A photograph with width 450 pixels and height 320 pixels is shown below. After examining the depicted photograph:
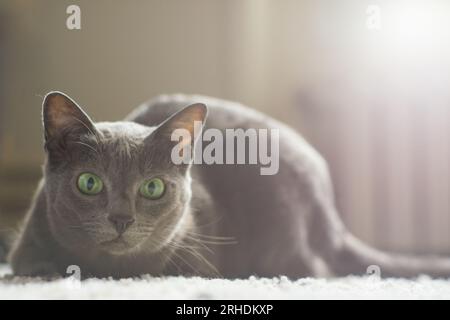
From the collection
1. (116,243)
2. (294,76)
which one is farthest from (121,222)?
(294,76)

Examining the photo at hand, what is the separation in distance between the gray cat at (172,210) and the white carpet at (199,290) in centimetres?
10

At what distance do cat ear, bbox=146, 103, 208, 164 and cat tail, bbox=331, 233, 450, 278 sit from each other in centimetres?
56

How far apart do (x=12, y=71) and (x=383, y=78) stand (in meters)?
1.21

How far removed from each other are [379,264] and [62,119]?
0.91m

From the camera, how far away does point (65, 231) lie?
114 cm

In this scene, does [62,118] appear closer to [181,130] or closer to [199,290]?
[181,130]

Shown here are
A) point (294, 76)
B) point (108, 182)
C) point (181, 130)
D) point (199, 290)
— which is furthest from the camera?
point (294, 76)

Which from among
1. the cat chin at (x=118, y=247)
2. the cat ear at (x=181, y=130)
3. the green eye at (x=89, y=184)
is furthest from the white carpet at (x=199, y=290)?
the cat ear at (x=181, y=130)

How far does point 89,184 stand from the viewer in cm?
109

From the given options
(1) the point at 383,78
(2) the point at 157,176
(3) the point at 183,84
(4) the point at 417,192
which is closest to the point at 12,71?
(3) the point at 183,84

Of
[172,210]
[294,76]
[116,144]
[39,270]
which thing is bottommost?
[39,270]

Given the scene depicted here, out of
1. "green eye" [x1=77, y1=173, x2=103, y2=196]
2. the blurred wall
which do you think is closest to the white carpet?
"green eye" [x1=77, y1=173, x2=103, y2=196]

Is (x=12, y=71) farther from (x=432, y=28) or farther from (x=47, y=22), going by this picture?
(x=432, y=28)

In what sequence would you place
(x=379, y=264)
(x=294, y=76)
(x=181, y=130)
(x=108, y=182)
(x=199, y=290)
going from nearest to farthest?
(x=199, y=290)
(x=108, y=182)
(x=181, y=130)
(x=379, y=264)
(x=294, y=76)
